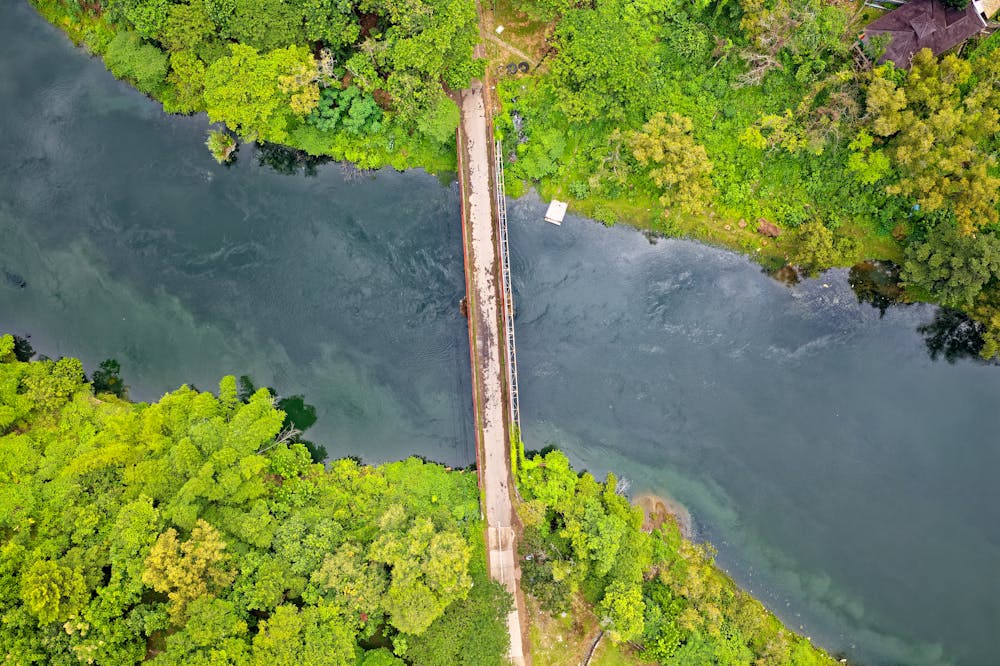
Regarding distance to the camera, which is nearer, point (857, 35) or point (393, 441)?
point (857, 35)

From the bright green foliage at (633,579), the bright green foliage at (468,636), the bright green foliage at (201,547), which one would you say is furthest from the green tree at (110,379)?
the bright green foliage at (633,579)

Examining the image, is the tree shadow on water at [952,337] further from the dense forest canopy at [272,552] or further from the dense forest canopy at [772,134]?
the dense forest canopy at [272,552]

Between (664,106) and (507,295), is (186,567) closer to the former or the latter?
(507,295)

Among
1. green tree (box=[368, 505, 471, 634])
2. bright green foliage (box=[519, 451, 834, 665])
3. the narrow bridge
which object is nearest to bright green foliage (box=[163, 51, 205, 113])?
the narrow bridge

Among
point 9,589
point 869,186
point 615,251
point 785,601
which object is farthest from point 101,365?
point 869,186

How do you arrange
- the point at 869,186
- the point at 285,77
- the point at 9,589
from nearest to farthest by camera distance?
the point at 9,589 → the point at 285,77 → the point at 869,186

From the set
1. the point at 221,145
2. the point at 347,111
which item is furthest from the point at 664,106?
the point at 221,145

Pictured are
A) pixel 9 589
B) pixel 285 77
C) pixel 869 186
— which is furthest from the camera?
pixel 869 186

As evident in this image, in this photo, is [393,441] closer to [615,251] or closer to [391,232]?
[391,232]
